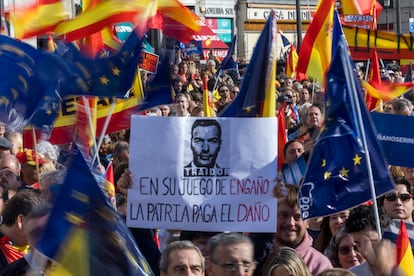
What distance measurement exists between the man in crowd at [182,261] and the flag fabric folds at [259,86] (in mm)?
1477

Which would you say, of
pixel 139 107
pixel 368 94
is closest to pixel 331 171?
pixel 139 107

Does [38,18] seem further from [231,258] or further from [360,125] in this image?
[231,258]

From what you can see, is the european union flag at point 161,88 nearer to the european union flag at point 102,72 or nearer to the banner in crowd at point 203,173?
the european union flag at point 102,72

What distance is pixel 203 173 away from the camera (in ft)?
18.6

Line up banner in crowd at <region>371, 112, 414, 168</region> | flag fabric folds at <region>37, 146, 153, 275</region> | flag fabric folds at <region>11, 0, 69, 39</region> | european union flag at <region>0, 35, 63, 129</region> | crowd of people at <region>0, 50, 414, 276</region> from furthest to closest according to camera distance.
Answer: flag fabric folds at <region>11, 0, 69, 39</region>
banner in crowd at <region>371, 112, 414, 168</region>
european union flag at <region>0, 35, 63, 129</region>
crowd of people at <region>0, 50, 414, 276</region>
flag fabric folds at <region>37, 146, 153, 275</region>

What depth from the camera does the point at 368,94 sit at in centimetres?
1107

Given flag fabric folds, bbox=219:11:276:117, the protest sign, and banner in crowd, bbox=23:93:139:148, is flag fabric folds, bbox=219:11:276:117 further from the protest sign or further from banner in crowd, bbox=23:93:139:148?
the protest sign

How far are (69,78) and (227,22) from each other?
37.2 m

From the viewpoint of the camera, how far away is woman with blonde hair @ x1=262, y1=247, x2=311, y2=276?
4754 millimetres

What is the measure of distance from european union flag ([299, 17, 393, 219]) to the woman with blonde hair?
0.87 metres

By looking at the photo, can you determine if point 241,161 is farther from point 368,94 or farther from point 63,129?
point 368,94

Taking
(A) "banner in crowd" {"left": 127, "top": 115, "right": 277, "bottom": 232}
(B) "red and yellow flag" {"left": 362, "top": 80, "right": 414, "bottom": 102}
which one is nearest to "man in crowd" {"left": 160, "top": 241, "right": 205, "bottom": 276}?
(A) "banner in crowd" {"left": 127, "top": 115, "right": 277, "bottom": 232}

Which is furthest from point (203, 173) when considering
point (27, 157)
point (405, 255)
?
point (27, 157)

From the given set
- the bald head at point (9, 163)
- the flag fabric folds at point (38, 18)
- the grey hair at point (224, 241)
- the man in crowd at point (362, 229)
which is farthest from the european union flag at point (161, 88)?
the grey hair at point (224, 241)
